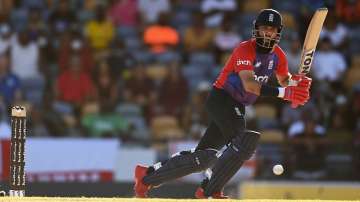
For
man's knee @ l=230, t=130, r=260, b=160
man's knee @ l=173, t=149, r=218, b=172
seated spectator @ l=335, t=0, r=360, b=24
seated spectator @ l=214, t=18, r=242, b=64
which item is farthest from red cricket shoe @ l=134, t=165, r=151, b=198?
seated spectator @ l=335, t=0, r=360, b=24

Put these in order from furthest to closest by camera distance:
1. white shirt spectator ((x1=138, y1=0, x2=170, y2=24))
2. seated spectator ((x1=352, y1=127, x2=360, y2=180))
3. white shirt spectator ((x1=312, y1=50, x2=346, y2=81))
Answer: white shirt spectator ((x1=138, y1=0, x2=170, y2=24)), white shirt spectator ((x1=312, y1=50, x2=346, y2=81)), seated spectator ((x1=352, y1=127, x2=360, y2=180))

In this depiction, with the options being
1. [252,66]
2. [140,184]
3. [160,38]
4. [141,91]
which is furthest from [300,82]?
[160,38]

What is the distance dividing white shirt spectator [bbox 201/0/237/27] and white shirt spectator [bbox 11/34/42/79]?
109 inches

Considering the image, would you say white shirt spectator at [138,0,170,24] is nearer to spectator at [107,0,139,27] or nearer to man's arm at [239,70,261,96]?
spectator at [107,0,139,27]

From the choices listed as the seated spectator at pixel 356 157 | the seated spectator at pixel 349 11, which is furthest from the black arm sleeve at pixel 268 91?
the seated spectator at pixel 349 11

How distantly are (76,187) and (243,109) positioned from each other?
4441 millimetres

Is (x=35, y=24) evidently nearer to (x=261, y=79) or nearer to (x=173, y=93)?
(x=173, y=93)

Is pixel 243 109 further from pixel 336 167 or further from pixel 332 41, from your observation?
pixel 332 41

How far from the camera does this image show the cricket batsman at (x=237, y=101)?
866 centimetres

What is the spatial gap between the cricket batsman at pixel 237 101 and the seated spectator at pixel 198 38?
6.47m

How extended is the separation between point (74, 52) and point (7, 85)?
118 cm

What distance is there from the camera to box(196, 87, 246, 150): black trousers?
8789mm

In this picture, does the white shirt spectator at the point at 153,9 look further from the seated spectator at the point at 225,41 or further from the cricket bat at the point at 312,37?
the cricket bat at the point at 312,37

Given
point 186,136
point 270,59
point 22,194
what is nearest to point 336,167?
point 186,136
